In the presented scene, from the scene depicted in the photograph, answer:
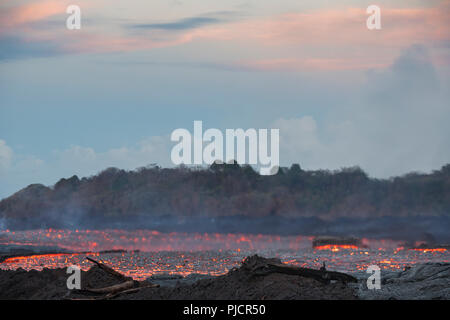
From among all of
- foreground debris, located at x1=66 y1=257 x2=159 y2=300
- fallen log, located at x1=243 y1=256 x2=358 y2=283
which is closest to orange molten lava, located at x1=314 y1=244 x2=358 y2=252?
fallen log, located at x1=243 y1=256 x2=358 y2=283

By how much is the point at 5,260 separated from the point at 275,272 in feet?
95.5

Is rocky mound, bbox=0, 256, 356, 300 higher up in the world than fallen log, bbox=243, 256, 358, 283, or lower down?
lower down

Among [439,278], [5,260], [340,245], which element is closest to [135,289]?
[439,278]

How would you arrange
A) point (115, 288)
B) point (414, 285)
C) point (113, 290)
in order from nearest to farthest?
point (113, 290)
point (115, 288)
point (414, 285)

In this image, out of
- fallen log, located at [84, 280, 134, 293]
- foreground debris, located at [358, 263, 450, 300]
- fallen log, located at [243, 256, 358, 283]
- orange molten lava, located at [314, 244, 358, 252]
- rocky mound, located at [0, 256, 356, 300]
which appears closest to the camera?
rocky mound, located at [0, 256, 356, 300]

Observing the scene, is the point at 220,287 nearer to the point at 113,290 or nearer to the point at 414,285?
the point at 113,290

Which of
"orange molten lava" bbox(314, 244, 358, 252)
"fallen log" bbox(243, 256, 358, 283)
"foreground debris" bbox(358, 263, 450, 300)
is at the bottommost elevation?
"orange molten lava" bbox(314, 244, 358, 252)

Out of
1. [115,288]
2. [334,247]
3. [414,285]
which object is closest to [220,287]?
[115,288]

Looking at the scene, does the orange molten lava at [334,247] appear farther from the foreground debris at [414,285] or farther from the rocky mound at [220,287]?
the rocky mound at [220,287]

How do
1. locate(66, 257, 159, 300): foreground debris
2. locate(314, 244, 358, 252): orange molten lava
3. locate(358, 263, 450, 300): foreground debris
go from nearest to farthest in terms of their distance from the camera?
locate(66, 257, 159, 300): foreground debris → locate(358, 263, 450, 300): foreground debris → locate(314, 244, 358, 252): orange molten lava

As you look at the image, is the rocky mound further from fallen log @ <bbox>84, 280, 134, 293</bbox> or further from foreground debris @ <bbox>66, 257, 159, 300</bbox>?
fallen log @ <bbox>84, 280, 134, 293</bbox>

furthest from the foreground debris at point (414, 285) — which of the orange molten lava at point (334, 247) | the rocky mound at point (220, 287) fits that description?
the orange molten lava at point (334, 247)

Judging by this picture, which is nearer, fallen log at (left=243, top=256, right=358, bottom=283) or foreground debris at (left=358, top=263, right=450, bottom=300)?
foreground debris at (left=358, top=263, right=450, bottom=300)
